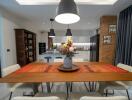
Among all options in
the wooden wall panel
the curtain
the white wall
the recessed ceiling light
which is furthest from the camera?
the wooden wall panel

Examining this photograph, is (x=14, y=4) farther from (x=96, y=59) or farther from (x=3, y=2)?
(x=96, y=59)

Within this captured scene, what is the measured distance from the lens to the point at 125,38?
423 centimetres

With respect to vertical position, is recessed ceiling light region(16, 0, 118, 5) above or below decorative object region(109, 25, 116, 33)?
above

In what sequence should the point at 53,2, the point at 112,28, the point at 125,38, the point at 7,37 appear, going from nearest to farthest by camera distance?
the point at 53,2, the point at 125,38, the point at 7,37, the point at 112,28

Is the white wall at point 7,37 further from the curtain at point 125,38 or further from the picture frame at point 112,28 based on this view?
the picture frame at point 112,28

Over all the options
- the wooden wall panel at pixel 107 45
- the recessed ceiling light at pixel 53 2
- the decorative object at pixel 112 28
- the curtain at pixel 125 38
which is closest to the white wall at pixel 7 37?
the recessed ceiling light at pixel 53 2

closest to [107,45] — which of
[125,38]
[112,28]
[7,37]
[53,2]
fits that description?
[112,28]

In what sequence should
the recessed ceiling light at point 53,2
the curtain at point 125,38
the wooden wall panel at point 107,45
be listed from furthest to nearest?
1. the wooden wall panel at point 107,45
2. the curtain at point 125,38
3. the recessed ceiling light at point 53,2

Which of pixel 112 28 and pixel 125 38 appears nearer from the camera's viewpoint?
pixel 125 38

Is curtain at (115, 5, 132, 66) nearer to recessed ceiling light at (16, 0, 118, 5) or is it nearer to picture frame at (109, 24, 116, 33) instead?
picture frame at (109, 24, 116, 33)

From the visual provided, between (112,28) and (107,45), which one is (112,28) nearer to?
(112,28)

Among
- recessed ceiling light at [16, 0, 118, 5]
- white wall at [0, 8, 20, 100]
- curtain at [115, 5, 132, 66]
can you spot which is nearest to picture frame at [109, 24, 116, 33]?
curtain at [115, 5, 132, 66]

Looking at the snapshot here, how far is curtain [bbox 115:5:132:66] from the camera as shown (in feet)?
12.9

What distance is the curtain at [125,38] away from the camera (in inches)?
155
